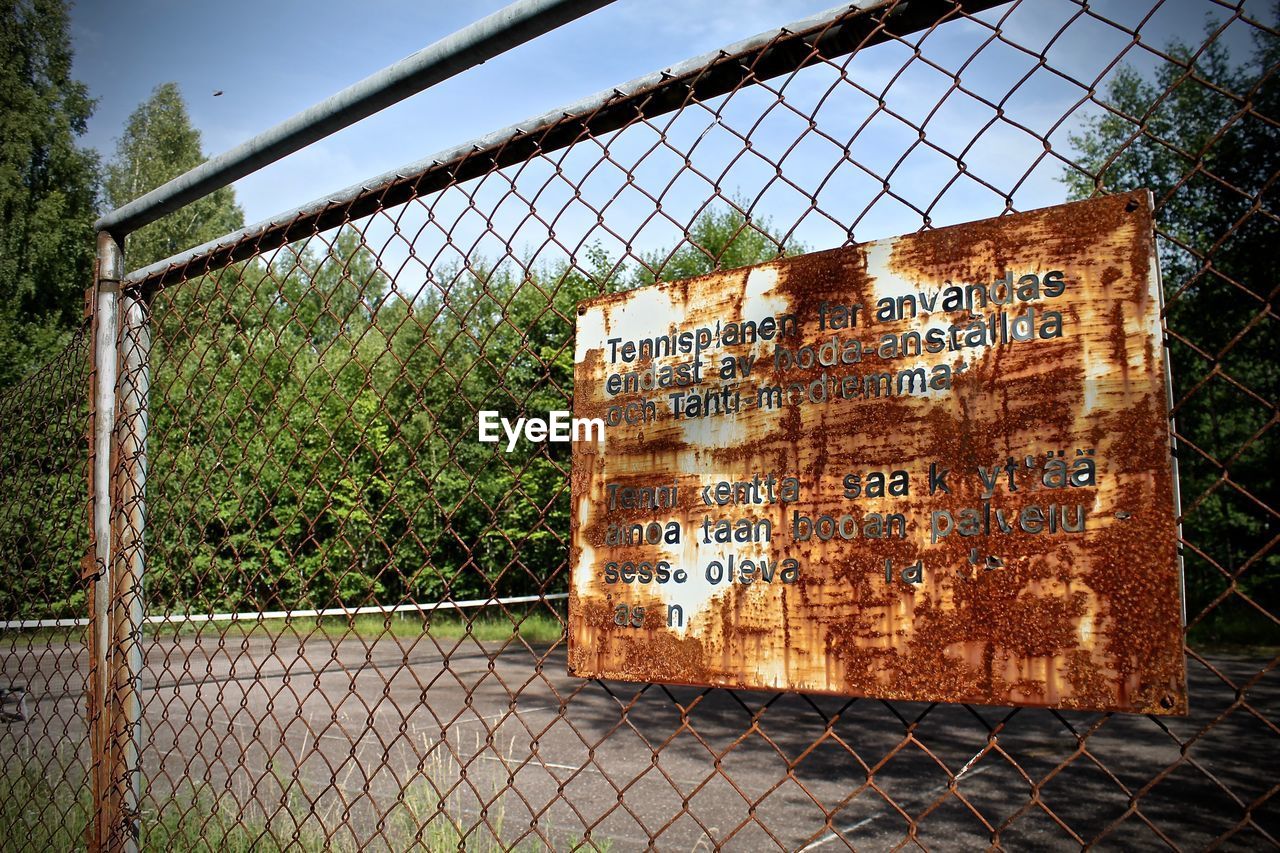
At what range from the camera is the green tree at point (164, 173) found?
25.0m

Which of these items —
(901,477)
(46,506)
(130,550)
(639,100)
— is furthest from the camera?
(46,506)

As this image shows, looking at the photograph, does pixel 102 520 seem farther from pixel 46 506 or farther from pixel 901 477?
pixel 901 477

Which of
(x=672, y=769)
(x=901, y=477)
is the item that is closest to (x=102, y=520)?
(x=901, y=477)

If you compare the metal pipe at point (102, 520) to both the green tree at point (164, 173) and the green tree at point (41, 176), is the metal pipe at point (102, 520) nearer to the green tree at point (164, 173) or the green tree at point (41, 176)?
the green tree at point (41, 176)

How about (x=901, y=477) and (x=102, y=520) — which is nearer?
(x=901, y=477)

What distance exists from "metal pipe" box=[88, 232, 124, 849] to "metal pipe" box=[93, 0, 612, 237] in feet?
0.91

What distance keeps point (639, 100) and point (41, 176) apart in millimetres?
27978

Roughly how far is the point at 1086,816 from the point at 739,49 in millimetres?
5030

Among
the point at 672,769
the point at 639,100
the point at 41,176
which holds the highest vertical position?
the point at 41,176

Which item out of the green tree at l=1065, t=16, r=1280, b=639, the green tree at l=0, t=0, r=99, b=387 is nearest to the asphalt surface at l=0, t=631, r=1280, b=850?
the green tree at l=1065, t=16, r=1280, b=639

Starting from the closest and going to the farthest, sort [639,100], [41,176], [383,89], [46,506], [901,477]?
[901,477]
[639,100]
[383,89]
[46,506]
[41,176]

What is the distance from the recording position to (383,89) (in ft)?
6.80

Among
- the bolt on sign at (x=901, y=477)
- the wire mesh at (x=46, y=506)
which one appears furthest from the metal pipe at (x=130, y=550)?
the bolt on sign at (x=901, y=477)

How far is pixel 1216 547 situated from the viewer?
18.8 m
